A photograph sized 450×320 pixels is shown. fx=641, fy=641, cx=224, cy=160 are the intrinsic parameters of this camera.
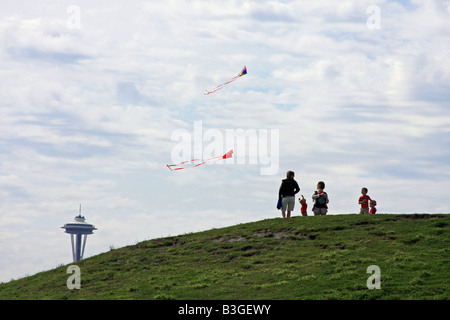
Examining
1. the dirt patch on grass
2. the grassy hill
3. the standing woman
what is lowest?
the grassy hill

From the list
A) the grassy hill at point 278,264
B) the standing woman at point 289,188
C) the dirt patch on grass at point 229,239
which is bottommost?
the grassy hill at point 278,264

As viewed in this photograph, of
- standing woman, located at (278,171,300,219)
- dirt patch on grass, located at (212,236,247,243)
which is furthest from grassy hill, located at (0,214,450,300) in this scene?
standing woman, located at (278,171,300,219)

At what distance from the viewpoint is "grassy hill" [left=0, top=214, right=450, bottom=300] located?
25.0 m

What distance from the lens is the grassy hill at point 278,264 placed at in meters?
25.0

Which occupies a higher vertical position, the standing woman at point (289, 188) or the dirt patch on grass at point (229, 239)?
the standing woman at point (289, 188)

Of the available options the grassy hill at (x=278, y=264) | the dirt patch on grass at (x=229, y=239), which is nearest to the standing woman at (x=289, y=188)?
the grassy hill at (x=278, y=264)

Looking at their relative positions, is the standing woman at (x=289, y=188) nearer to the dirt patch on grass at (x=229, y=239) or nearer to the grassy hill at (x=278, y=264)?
the grassy hill at (x=278, y=264)

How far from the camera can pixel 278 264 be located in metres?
29.4

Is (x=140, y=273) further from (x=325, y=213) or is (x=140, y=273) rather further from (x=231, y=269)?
(x=325, y=213)

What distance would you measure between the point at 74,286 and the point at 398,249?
50.6 feet

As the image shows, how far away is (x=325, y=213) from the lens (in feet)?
120

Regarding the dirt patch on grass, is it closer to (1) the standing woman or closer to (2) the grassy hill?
(2) the grassy hill

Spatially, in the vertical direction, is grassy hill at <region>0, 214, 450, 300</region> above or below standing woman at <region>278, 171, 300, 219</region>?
below
